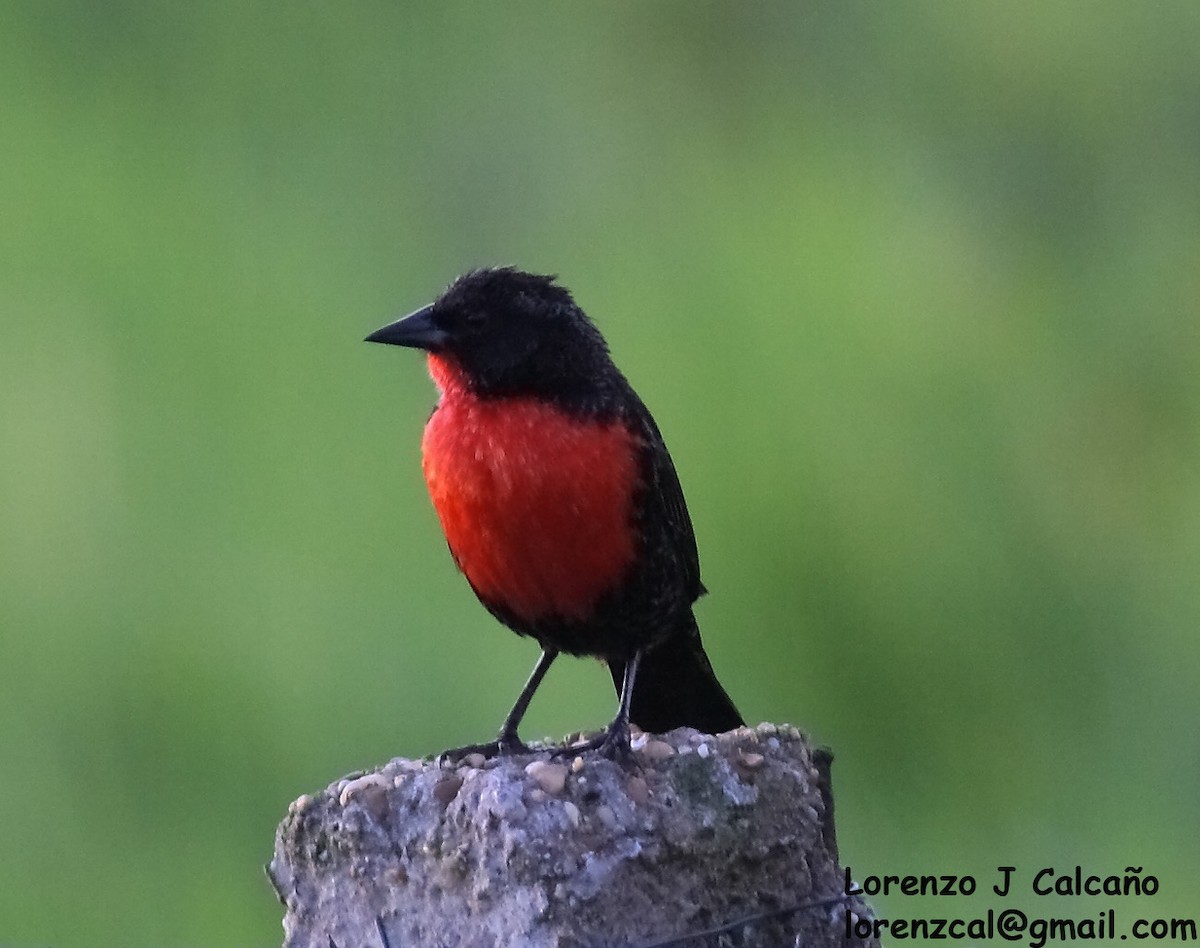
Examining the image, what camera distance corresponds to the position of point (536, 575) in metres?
3.30

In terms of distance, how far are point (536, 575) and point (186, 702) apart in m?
4.33

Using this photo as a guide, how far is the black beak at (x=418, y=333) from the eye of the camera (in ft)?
11.4

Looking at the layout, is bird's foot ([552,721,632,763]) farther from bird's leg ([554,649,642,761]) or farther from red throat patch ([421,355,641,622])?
red throat patch ([421,355,641,622])

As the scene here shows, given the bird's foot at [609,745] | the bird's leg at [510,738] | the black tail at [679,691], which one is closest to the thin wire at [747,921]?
the bird's foot at [609,745]

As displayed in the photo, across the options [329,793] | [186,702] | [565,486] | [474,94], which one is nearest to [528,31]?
[474,94]

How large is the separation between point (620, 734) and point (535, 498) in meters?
0.50

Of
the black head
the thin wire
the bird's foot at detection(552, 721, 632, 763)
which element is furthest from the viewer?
the black head

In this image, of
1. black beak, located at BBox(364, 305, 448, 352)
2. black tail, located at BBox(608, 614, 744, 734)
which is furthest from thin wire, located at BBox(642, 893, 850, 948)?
black beak, located at BBox(364, 305, 448, 352)

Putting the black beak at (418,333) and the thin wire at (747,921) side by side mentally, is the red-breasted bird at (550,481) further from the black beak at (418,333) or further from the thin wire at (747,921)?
the thin wire at (747,921)

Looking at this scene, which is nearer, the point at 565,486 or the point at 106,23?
the point at 565,486

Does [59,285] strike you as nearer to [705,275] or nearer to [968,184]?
[705,275]

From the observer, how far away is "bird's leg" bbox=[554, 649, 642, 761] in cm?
283

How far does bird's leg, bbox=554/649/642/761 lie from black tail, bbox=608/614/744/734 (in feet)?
0.22

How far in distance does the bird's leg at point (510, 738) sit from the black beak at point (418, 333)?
782 mm
